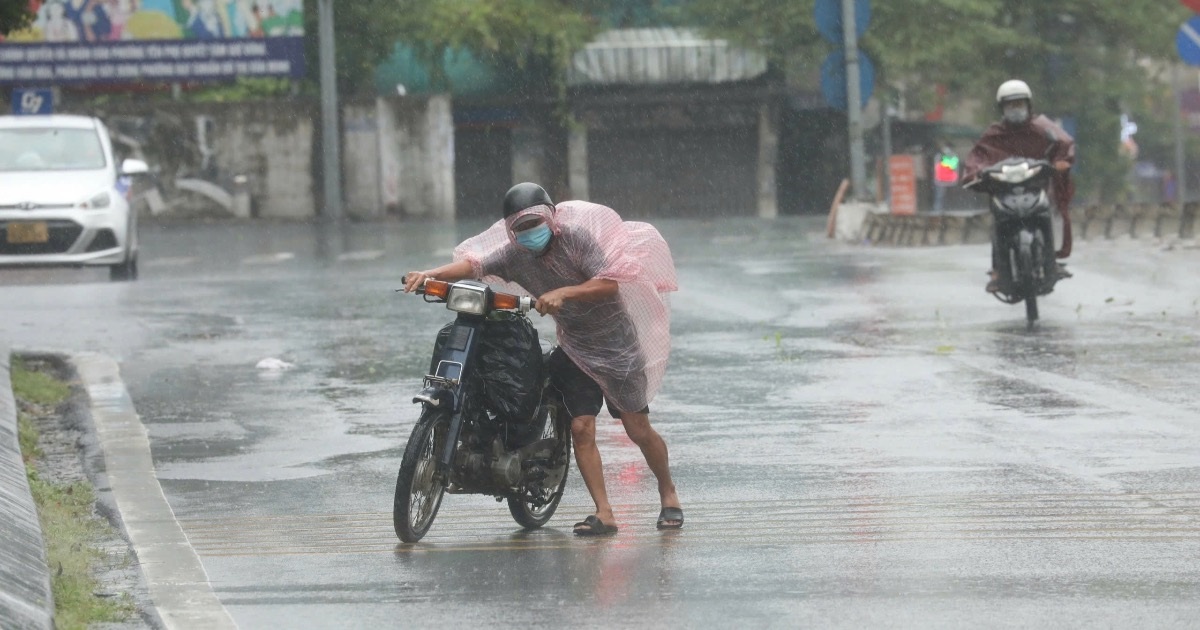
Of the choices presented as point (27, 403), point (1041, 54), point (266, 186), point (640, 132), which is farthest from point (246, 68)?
point (27, 403)

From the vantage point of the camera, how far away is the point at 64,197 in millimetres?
20266

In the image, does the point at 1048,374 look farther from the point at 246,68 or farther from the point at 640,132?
the point at 640,132

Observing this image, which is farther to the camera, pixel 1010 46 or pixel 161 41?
pixel 1010 46

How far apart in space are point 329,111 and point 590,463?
34512 millimetres

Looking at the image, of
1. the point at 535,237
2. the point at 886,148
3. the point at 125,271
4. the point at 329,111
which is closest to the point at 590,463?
the point at 535,237

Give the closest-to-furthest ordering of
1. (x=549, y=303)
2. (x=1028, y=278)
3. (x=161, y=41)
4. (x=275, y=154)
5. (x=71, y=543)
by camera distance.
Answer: (x=549, y=303), (x=71, y=543), (x=1028, y=278), (x=161, y=41), (x=275, y=154)

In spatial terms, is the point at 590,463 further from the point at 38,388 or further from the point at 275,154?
the point at 275,154

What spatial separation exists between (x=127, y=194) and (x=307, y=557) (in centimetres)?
1511

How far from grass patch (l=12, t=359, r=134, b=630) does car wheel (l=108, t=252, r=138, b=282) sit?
34.3 feet

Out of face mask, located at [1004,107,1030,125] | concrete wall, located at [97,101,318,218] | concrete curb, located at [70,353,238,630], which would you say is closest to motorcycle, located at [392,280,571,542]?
concrete curb, located at [70,353,238,630]

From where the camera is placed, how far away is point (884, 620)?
5844 millimetres

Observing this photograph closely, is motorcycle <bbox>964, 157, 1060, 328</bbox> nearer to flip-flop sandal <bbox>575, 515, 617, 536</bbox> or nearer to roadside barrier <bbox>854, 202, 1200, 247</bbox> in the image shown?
flip-flop sandal <bbox>575, 515, 617, 536</bbox>

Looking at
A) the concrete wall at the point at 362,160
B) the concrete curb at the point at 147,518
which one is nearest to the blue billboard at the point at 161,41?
the concrete wall at the point at 362,160

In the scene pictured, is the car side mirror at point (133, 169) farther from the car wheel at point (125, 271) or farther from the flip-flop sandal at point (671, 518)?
the flip-flop sandal at point (671, 518)
